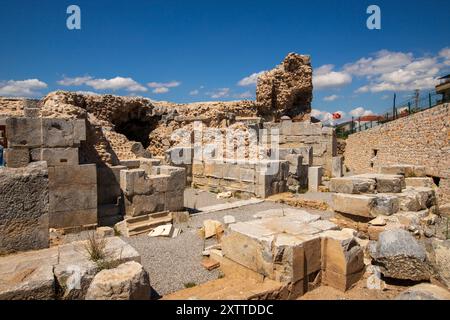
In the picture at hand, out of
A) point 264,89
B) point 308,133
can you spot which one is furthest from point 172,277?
point 264,89

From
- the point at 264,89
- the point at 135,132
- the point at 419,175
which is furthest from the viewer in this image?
the point at 264,89

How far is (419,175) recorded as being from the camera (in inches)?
357

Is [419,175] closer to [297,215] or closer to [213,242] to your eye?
[297,215]

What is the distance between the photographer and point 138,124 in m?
22.4

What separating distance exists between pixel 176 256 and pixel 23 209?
2736mm

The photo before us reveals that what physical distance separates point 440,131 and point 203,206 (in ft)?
27.8

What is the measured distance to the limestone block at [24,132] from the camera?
6.49m

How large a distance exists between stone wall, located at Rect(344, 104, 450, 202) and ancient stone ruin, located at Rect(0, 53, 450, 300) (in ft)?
0.36

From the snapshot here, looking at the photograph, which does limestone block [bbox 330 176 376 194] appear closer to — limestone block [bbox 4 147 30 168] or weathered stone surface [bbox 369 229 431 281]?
weathered stone surface [bbox 369 229 431 281]

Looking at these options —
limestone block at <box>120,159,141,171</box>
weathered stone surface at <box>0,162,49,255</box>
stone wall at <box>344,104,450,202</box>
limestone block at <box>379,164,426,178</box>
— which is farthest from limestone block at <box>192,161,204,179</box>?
weathered stone surface at <box>0,162,49,255</box>

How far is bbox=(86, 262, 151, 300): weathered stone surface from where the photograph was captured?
3.12 metres

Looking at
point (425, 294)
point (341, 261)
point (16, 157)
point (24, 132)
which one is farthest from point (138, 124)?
point (425, 294)

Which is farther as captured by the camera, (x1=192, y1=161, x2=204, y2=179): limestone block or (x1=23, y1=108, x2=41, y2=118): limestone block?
(x1=192, y1=161, x2=204, y2=179): limestone block
